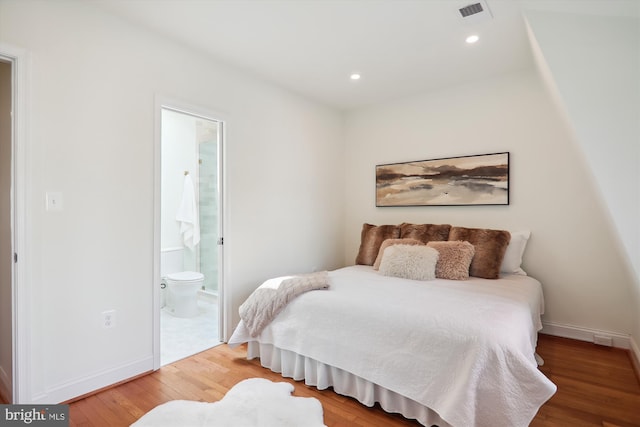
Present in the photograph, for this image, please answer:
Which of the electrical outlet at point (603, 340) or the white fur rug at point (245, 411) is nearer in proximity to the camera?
the white fur rug at point (245, 411)

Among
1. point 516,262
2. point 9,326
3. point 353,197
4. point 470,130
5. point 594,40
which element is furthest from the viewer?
point 353,197

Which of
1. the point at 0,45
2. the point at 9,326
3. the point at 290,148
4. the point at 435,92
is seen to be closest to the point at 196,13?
the point at 0,45

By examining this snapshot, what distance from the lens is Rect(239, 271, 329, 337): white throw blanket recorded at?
243cm

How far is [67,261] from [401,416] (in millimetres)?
2262

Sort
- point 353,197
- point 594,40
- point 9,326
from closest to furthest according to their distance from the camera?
point 594,40
point 9,326
point 353,197

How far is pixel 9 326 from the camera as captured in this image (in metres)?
2.06

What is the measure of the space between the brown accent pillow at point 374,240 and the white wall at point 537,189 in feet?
1.27

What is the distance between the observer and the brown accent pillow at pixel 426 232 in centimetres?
338

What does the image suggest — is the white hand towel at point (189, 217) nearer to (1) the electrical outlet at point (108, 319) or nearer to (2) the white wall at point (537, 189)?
(1) the electrical outlet at point (108, 319)

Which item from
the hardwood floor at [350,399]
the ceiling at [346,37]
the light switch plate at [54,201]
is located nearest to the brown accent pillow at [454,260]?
the hardwood floor at [350,399]

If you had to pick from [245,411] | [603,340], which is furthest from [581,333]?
[245,411]

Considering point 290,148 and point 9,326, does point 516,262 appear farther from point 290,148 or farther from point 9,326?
point 9,326

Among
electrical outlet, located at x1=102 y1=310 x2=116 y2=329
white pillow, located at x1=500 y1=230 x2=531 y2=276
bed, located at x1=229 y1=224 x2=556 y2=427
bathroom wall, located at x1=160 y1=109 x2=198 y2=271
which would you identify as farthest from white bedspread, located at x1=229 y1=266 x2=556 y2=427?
bathroom wall, located at x1=160 y1=109 x2=198 y2=271

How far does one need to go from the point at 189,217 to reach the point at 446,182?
10.6 ft
